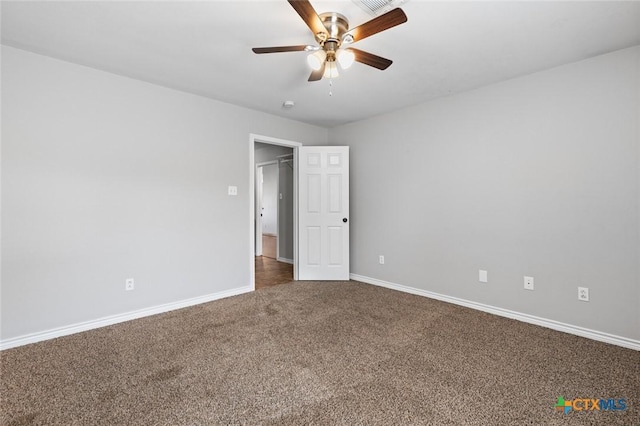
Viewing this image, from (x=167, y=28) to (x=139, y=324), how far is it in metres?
2.54

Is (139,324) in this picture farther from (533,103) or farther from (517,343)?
(533,103)

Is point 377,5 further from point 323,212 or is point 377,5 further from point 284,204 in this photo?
point 284,204

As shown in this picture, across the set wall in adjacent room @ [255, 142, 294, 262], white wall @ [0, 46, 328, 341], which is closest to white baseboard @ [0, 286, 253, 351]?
white wall @ [0, 46, 328, 341]

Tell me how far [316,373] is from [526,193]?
255cm

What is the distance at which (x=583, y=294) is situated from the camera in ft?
8.70

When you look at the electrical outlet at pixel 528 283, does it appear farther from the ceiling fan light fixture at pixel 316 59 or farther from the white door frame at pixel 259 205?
the white door frame at pixel 259 205

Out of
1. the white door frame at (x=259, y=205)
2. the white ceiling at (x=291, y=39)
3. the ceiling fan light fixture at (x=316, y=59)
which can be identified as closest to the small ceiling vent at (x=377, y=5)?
the white ceiling at (x=291, y=39)

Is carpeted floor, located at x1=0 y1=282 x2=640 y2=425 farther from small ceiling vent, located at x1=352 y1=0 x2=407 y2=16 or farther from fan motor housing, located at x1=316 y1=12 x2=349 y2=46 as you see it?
small ceiling vent, located at x1=352 y1=0 x2=407 y2=16

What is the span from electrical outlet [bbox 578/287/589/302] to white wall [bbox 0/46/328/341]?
3.48 meters

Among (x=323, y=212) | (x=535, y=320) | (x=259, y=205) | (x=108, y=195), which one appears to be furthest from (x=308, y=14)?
(x=259, y=205)

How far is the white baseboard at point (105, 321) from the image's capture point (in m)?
2.45

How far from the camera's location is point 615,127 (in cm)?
248

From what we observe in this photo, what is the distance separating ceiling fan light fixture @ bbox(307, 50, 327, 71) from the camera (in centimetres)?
204

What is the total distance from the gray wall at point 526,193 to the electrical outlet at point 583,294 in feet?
0.11
